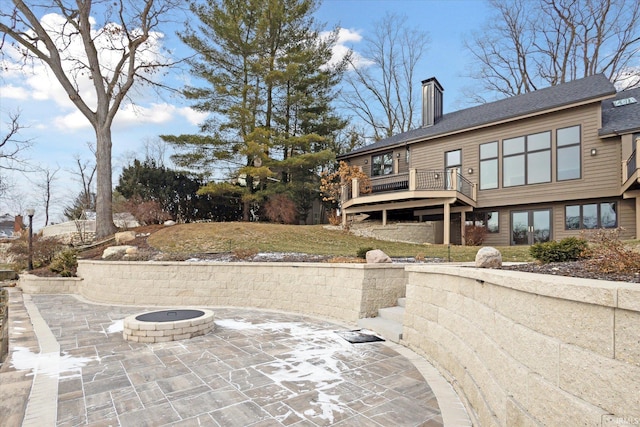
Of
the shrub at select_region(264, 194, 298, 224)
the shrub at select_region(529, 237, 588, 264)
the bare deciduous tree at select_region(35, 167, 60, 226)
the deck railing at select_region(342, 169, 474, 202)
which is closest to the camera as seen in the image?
the shrub at select_region(529, 237, 588, 264)

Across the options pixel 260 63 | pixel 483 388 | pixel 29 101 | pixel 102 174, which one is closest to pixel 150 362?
pixel 483 388

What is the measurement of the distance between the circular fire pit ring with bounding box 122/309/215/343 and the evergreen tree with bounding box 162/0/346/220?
1256 cm

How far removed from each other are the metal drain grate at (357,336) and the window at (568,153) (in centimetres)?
1081

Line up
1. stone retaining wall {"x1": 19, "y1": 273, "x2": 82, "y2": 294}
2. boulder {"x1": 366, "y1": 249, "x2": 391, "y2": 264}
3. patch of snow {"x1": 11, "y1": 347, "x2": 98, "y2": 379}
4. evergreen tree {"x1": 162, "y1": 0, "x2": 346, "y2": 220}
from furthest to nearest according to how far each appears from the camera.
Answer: evergreen tree {"x1": 162, "y1": 0, "x2": 346, "y2": 220} → stone retaining wall {"x1": 19, "y1": 273, "x2": 82, "y2": 294} → boulder {"x1": 366, "y1": 249, "x2": 391, "y2": 264} → patch of snow {"x1": 11, "y1": 347, "x2": 98, "y2": 379}

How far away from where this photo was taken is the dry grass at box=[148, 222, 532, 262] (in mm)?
9766

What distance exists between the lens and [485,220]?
14539 millimetres

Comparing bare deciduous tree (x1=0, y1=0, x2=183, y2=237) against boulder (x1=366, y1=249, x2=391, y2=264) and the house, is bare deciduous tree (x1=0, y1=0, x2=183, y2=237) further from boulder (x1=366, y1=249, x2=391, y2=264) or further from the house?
boulder (x1=366, y1=249, x2=391, y2=264)

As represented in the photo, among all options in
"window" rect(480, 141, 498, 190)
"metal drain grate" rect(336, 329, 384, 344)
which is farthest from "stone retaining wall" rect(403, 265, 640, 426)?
"window" rect(480, 141, 498, 190)

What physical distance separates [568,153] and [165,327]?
13.7 meters

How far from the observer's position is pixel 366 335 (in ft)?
18.2

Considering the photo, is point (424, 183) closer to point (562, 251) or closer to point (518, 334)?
point (562, 251)

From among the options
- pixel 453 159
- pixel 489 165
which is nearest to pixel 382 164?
pixel 453 159

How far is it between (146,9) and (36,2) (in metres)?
3.87

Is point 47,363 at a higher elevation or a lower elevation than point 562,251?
lower
